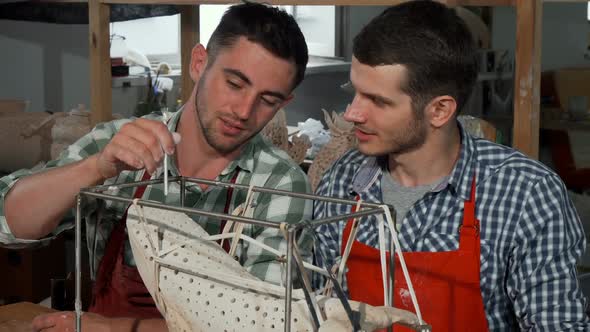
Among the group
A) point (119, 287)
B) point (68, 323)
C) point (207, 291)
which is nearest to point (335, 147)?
point (119, 287)

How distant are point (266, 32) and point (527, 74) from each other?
1.68ft

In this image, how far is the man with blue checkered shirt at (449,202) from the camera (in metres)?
1.31

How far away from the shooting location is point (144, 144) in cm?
96

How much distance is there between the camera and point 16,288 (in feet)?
8.69

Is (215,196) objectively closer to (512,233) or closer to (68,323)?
(68,323)

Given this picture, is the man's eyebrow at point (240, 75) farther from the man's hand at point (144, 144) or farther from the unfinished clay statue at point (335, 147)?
the unfinished clay statue at point (335, 147)

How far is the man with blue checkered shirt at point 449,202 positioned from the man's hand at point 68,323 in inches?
14.9

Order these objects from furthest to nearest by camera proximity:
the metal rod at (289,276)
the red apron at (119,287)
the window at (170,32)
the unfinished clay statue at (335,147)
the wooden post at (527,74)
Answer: the window at (170,32) → the unfinished clay statue at (335,147) → the wooden post at (527,74) → the red apron at (119,287) → the metal rod at (289,276)

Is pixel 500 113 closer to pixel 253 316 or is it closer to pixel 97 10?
pixel 97 10

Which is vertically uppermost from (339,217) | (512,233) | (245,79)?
(245,79)

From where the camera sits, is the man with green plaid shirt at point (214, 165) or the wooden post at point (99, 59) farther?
the wooden post at point (99, 59)

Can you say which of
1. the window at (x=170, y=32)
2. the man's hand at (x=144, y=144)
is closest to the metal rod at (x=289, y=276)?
the man's hand at (x=144, y=144)

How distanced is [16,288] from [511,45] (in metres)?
2.98

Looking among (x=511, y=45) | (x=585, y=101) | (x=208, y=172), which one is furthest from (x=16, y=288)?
(x=511, y=45)
